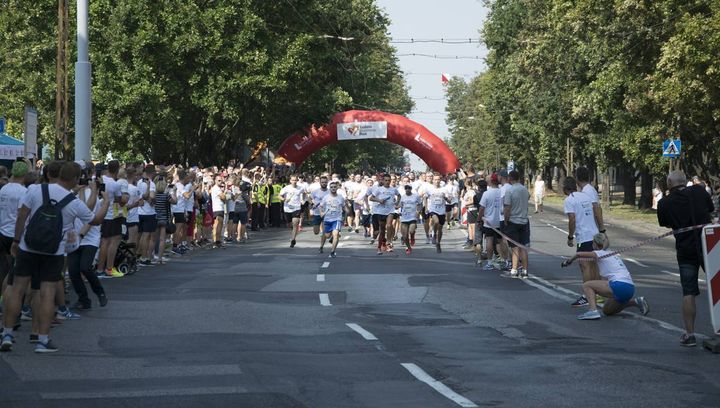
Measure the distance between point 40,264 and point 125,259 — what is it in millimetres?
9720

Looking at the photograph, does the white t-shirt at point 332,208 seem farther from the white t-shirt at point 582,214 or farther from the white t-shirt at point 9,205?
the white t-shirt at point 9,205

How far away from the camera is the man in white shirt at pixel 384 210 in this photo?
30.1 m

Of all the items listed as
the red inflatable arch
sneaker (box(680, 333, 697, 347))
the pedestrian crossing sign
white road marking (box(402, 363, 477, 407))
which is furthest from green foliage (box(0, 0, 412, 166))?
white road marking (box(402, 363, 477, 407))

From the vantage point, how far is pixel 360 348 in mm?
12625

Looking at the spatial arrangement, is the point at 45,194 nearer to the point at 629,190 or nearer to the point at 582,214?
the point at 582,214

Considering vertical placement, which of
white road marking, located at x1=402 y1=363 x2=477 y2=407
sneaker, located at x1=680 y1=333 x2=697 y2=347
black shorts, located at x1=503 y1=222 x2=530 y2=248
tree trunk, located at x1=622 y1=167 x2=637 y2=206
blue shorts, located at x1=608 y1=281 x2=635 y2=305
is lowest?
white road marking, located at x1=402 y1=363 x2=477 y2=407

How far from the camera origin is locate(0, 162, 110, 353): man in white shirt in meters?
12.5

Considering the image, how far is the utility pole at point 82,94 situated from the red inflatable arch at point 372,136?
2713cm

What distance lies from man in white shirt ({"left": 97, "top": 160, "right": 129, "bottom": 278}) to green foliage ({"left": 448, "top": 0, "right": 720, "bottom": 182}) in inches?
717

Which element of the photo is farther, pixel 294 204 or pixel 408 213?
pixel 294 204

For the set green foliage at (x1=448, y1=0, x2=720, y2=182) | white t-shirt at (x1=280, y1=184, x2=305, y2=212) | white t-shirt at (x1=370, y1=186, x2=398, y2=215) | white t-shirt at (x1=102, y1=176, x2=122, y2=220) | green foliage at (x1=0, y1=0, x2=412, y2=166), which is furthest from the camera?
green foliage at (x1=0, y1=0, x2=412, y2=166)

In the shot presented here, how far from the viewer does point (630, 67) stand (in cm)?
4288

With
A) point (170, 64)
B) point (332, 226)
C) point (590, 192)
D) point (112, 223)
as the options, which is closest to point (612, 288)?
point (590, 192)

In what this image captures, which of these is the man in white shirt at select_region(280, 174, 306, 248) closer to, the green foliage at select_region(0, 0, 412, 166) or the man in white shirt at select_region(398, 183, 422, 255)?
the man in white shirt at select_region(398, 183, 422, 255)
